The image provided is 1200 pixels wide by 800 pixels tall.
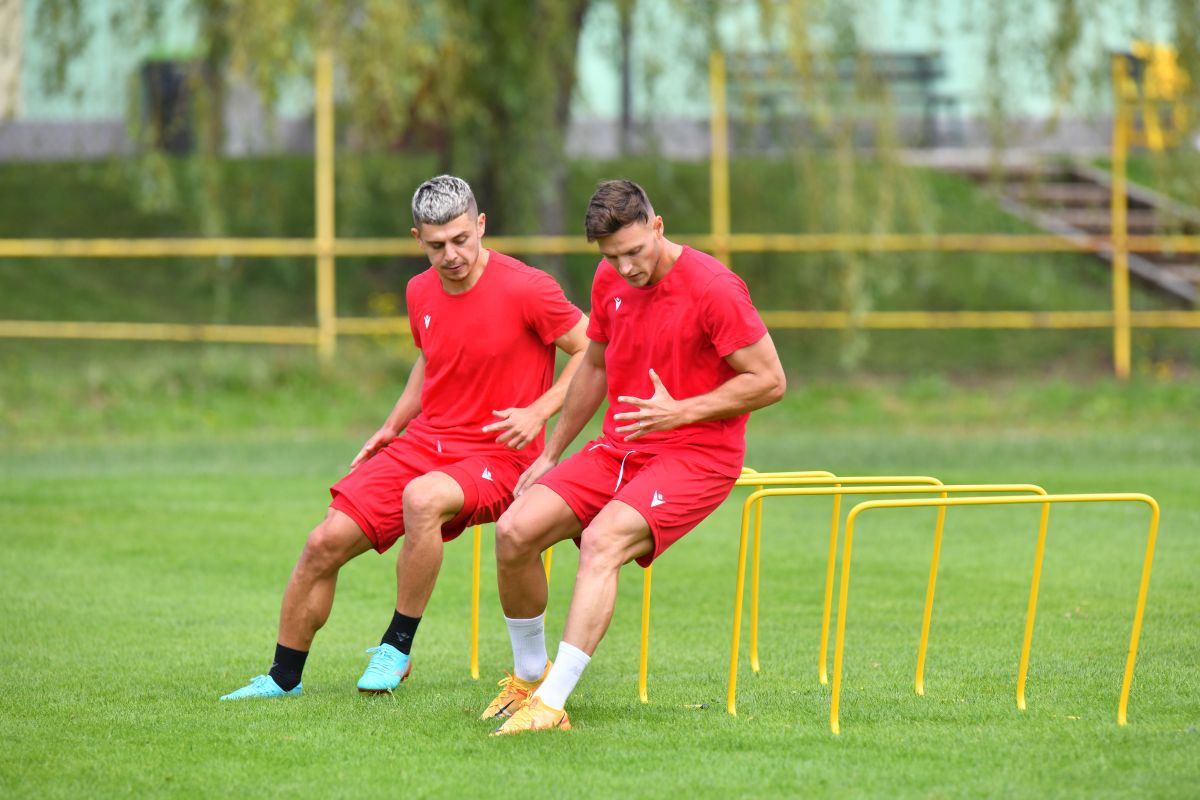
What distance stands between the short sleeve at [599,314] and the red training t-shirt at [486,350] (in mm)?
413

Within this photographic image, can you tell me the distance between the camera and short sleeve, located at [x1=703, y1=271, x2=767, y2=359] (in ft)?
18.8

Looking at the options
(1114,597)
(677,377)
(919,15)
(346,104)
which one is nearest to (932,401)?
(919,15)

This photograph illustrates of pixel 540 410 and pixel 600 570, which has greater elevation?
pixel 540 410

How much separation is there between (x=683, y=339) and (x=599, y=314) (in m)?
0.39

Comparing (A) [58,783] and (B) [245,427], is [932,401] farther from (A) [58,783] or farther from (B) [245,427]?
(A) [58,783]

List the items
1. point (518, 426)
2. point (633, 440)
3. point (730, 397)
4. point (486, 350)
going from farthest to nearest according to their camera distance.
→ point (486, 350)
point (518, 426)
point (633, 440)
point (730, 397)

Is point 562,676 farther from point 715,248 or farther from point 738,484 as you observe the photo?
point 715,248

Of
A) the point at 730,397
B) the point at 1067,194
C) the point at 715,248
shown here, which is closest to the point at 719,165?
the point at 715,248

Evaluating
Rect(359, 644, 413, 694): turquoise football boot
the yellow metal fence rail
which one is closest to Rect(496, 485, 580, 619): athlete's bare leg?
Rect(359, 644, 413, 694): turquoise football boot

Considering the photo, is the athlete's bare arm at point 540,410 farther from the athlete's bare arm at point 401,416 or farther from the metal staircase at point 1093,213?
the metal staircase at point 1093,213

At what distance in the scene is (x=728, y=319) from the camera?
5.73 meters

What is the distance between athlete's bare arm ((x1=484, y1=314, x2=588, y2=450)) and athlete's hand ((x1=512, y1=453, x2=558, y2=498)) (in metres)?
0.13

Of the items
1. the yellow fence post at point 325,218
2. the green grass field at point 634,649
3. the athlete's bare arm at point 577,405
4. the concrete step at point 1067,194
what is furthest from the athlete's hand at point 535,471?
the concrete step at point 1067,194

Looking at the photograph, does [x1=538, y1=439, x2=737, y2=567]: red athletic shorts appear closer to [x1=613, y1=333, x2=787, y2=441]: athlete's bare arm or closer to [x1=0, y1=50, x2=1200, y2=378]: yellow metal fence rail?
[x1=613, y1=333, x2=787, y2=441]: athlete's bare arm
